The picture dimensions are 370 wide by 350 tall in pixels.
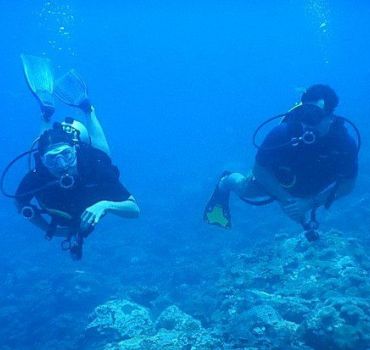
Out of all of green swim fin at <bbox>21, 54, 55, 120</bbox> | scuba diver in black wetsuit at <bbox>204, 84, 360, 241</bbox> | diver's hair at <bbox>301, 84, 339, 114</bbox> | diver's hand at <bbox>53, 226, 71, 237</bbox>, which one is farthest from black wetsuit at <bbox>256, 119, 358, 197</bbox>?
green swim fin at <bbox>21, 54, 55, 120</bbox>

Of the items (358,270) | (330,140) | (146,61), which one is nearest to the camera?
(330,140)

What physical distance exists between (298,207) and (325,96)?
1.43m

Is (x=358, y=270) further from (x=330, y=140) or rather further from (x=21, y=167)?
(x=21, y=167)

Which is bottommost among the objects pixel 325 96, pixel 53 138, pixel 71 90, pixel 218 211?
pixel 53 138

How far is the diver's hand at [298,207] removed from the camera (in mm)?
5039

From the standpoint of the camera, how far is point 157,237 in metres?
19.5

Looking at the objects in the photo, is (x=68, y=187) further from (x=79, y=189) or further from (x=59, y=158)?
(x=59, y=158)

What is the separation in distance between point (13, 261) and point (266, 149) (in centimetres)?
1891

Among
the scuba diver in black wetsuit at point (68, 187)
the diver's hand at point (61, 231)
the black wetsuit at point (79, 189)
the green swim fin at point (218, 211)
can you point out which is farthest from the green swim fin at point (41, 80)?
the green swim fin at point (218, 211)

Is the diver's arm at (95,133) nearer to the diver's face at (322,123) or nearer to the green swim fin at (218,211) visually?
the green swim fin at (218,211)

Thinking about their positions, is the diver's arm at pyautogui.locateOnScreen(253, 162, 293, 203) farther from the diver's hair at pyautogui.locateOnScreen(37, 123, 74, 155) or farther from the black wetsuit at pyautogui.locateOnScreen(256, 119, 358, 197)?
the diver's hair at pyautogui.locateOnScreen(37, 123, 74, 155)

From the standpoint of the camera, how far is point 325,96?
4.78 meters

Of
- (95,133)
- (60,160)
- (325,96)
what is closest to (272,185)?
(325,96)

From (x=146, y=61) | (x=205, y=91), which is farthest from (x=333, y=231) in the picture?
(x=146, y=61)
